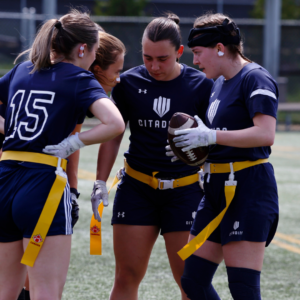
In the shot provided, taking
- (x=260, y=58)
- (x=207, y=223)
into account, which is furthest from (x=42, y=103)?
(x=260, y=58)

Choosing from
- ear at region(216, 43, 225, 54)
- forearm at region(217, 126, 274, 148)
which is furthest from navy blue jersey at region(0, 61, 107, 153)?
ear at region(216, 43, 225, 54)

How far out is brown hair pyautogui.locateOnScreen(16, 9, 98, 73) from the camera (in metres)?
2.53

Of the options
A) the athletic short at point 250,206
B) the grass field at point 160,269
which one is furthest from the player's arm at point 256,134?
the grass field at point 160,269

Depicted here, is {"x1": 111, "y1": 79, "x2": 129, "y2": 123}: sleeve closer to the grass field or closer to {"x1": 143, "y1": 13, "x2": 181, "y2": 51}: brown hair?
{"x1": 143, "y1": 13, "x2": 181, "y2": 51}: brown hair

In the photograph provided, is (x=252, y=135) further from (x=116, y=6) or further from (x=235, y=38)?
(x=116, y=6)

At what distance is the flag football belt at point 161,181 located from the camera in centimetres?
332

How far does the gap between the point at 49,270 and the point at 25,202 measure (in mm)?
347

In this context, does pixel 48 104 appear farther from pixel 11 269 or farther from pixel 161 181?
pixel 161 181

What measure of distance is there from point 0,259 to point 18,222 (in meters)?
0.26

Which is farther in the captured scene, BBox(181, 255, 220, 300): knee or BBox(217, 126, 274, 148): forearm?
BBox(181, 255, 220, 300): knee

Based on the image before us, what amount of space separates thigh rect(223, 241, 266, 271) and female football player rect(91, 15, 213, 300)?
0.61 m

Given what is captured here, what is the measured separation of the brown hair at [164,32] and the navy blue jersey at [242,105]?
50 cm

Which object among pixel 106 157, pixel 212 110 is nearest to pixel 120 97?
pixel 106 157

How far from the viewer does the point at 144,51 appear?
3.26 meters
